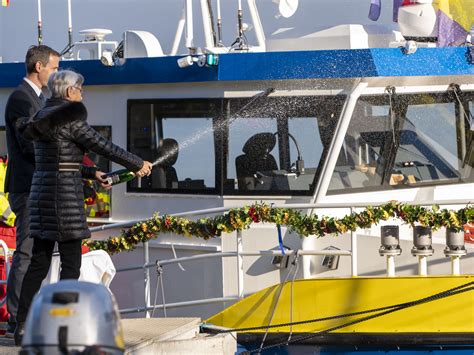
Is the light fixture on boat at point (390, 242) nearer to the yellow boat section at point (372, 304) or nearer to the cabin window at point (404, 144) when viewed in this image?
the yellow boat section at point (372, 304)

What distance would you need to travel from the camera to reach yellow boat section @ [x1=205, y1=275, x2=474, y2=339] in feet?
25.1

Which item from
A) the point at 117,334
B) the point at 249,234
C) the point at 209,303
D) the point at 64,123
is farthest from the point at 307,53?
the point at 117,334

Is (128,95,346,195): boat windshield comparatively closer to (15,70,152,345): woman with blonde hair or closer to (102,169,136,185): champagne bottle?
(102,169,136,185): champagne bottle

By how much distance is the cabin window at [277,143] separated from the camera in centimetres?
859

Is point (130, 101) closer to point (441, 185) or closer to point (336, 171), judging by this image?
point (336, 171)

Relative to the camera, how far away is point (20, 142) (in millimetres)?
7109

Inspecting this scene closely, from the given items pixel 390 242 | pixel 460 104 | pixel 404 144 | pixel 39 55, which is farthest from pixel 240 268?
pixel 460 104

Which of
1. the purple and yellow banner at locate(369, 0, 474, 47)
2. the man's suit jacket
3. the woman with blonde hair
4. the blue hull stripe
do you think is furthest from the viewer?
the purple and yellow banner at locate(369, 0, 474, 47)

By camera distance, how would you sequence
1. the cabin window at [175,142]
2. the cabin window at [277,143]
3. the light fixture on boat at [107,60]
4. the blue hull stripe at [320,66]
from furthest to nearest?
the light fixture on boat at [107,60] < the cabin window at [175,142] < the cabin window at [277,143] < the blue hull stripe at [320,66]

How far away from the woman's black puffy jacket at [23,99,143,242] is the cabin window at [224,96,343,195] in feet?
7.39

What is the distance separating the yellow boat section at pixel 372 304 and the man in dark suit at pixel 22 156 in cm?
175

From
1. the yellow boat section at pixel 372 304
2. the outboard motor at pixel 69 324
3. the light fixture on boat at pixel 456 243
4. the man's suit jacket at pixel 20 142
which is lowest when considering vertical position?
the yellow boat section at pixel 372 304

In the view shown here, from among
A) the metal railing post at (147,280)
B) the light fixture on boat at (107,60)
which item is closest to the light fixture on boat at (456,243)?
the metal railing post at (147,280)

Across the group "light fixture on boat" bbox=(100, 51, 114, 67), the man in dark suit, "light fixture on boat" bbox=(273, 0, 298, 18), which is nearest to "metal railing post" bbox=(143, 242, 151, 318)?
the man in dark suit
